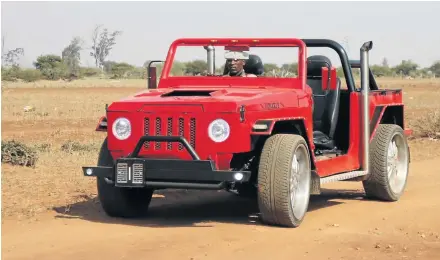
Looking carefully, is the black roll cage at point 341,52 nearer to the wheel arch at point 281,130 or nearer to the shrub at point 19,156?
the wheel arch at point 281,130

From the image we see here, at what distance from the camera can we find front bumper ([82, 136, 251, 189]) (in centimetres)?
817

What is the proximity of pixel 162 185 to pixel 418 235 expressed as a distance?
94.1 inches

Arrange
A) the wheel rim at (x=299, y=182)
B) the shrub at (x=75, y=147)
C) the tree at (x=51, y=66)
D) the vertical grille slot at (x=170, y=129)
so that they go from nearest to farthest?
1. the vertical grille slot at (x=170, y=129)
2. the wheel rim at (x=299, y=182)
3. the shrub at (x=75, y=147)
4. the tree at (x=51, y=66)

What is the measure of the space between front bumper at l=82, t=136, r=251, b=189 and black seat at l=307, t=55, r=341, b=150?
2310 millimetres

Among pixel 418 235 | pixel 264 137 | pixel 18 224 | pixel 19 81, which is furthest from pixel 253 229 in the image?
pixel 19 81

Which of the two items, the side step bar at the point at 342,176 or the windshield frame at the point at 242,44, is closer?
the side step bar at the point at 342,176

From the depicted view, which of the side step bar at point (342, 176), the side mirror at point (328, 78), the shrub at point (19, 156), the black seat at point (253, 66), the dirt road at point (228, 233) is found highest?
the black seat at point (253, 66)

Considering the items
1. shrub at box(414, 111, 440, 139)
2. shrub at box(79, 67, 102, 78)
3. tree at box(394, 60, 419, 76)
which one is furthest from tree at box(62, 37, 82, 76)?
shrub at box(414, 111, 440, 139)

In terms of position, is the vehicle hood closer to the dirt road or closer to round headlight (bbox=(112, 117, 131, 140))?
round headlight (bbox=(112, 117, 131, 140))

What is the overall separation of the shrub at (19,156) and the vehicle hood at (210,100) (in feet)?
13.9

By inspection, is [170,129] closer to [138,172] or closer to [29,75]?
[138,172]

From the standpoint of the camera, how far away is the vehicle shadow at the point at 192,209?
9.15 metres

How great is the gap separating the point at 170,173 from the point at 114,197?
1033 mm

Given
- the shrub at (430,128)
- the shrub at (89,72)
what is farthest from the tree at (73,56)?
the shrub at (430,128)
